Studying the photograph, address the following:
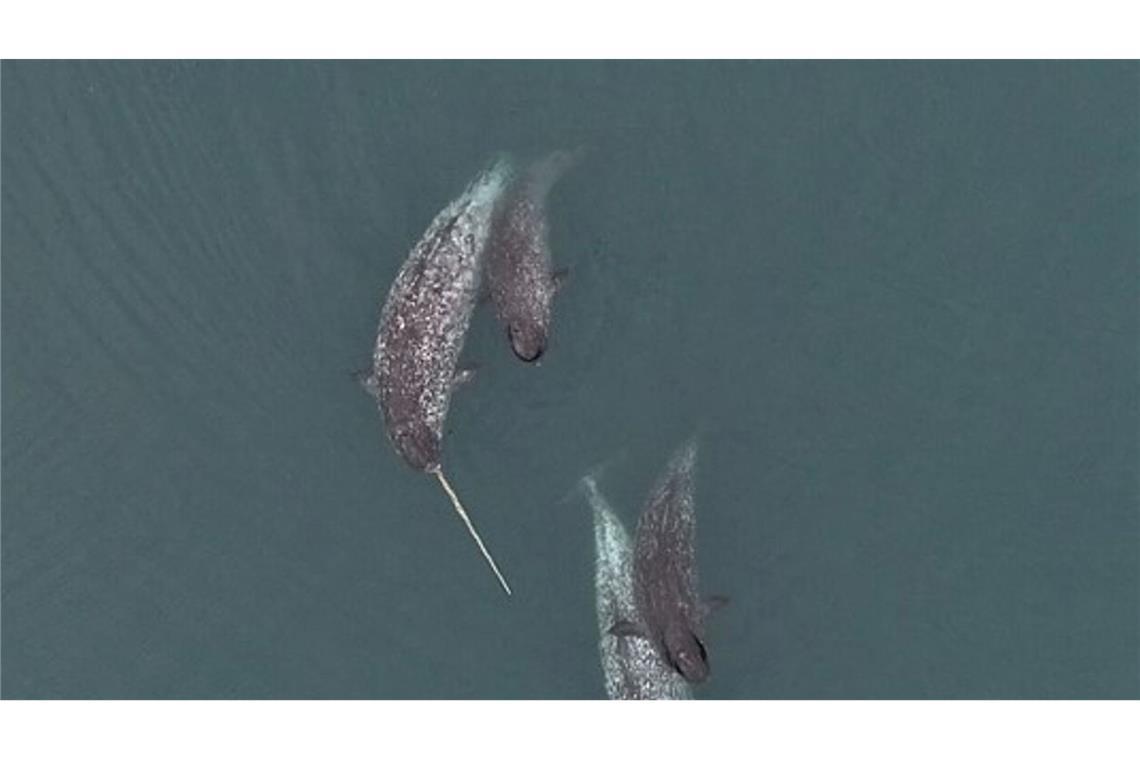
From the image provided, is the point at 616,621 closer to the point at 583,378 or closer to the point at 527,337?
the point at 583,378

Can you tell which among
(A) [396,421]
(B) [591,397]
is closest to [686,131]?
(B) [591,397]

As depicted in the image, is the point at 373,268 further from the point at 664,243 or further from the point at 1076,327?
the point at 1076,327

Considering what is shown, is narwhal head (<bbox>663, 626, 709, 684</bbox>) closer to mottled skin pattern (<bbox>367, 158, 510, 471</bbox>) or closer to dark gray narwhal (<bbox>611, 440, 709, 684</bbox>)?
dark gray narwhal (<bbox>611, 440, 709, 684</bbox>)

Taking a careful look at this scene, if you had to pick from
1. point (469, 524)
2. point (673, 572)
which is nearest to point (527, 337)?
point (469, 524)

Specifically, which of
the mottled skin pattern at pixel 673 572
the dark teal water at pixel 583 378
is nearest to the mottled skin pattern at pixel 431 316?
the dark teal water at pixel 583 378

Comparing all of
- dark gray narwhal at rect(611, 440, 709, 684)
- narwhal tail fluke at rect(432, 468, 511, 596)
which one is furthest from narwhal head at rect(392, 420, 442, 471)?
dark gray narwhal at rect(611, 440, 709, 684)

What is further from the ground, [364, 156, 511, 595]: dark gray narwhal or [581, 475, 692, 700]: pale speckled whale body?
[364, 156, 511, 595]: dark gray narwhal

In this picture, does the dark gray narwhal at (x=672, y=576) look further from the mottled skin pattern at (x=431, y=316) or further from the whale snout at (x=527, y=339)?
the mottled skin pattern at (x=431, y=316)
